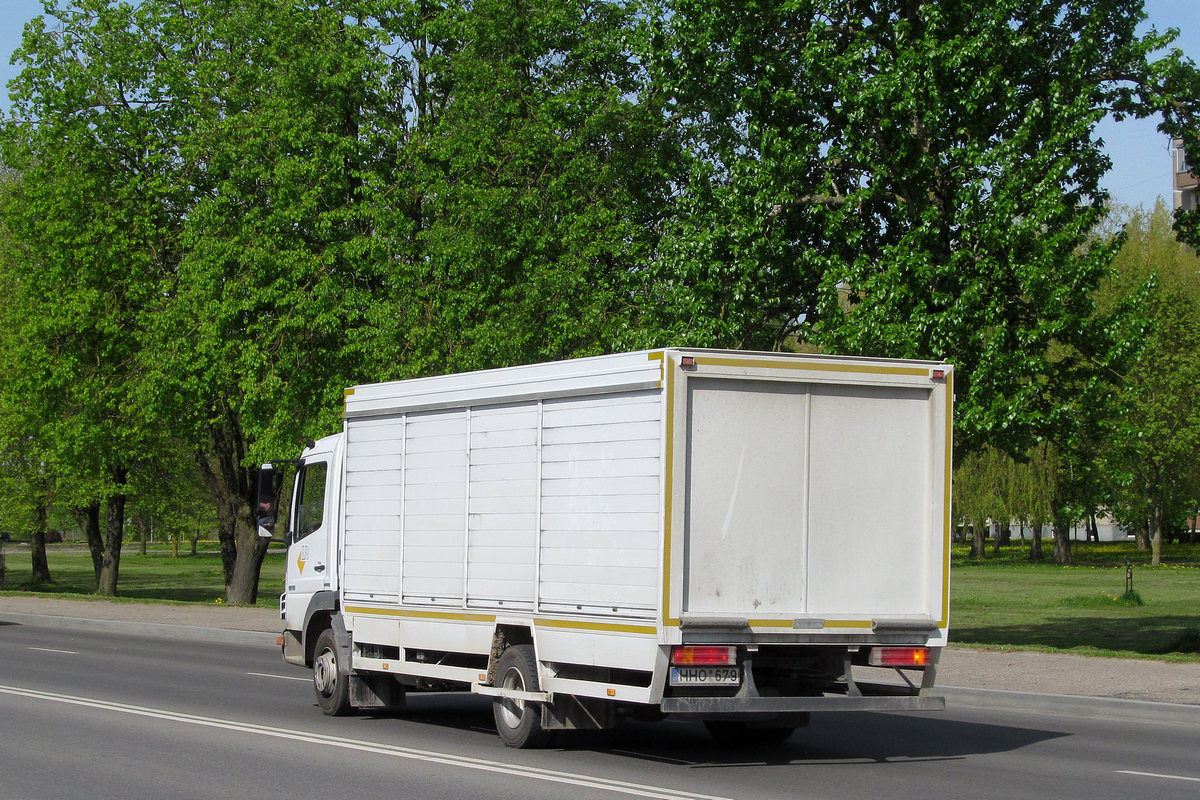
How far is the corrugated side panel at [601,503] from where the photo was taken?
9.75 metres

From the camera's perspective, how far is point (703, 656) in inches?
376

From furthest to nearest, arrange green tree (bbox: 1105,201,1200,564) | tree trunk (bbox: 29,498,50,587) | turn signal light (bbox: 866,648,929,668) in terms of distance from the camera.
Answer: green tree (bbox: 1105,201,1200,564) < tree trunk (bbox: 29,498,50,587) < turn signal light (bbox: 866,648,929,668)

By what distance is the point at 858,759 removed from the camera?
10773 millimetres

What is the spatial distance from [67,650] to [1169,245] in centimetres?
4782

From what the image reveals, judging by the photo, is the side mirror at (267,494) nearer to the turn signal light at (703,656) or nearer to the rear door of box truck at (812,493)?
the rear door of box truck at (812,493)

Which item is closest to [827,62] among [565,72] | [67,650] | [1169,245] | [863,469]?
[565,72]

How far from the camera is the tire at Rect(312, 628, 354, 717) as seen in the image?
1297 cm

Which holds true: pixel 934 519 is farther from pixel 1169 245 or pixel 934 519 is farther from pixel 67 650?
pixel 1169 245

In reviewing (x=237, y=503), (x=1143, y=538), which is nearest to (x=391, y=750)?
(x=237, y=503)

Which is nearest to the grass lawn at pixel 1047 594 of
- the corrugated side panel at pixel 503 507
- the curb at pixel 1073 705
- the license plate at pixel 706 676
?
the curb at pixel 1073 705

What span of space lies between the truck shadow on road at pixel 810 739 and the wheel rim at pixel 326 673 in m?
0.58

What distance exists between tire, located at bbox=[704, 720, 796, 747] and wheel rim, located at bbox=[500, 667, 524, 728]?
1.68m

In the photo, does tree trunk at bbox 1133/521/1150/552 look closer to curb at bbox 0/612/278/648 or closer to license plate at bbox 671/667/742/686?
curb at bbox 0/612/278/648

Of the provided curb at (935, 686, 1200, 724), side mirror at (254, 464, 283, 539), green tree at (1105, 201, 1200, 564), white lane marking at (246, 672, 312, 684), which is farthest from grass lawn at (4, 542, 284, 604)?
green tree at (1105, 201, 1200, 564)
